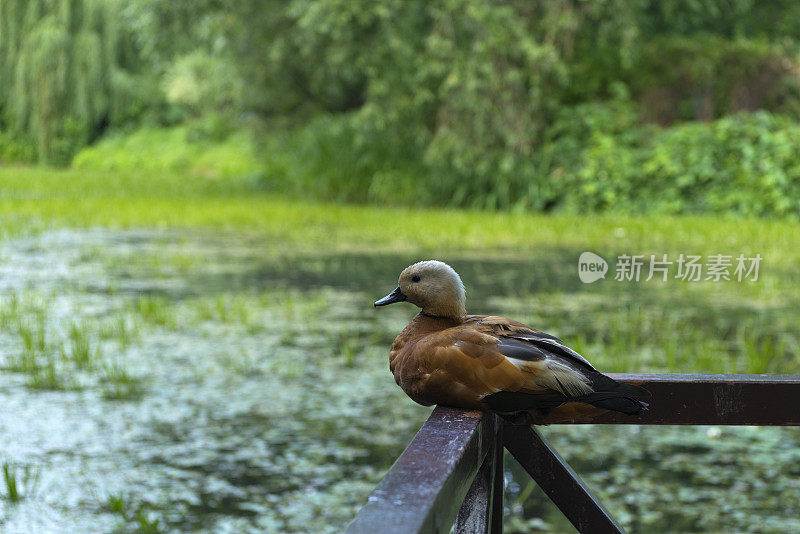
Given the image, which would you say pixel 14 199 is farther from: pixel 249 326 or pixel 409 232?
pixel 249 326

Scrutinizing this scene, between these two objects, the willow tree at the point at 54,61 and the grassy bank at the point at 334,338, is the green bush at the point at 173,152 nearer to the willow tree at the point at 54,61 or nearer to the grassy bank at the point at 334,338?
the willow tree at the point at 54,61

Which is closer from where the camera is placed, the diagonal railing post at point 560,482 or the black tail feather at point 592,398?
the black tail feather at point 592,398

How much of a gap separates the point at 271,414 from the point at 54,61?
25.4m

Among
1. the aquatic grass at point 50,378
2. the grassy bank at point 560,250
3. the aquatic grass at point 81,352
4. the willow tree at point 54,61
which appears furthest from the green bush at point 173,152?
the aquatic grass at point 50,378

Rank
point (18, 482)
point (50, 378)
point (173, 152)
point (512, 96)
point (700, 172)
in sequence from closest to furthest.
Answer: point (18, 482) → point (50, 378) → point (700, 172) → point (512, 96) → point (173, 152)

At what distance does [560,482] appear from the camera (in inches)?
83.4

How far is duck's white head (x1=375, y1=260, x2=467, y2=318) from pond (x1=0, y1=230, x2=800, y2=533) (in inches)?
75.2

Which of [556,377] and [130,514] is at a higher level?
[556,377]

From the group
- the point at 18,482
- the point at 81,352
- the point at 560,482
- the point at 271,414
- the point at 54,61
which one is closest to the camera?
the point at 560,482

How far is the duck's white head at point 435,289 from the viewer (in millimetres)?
2072

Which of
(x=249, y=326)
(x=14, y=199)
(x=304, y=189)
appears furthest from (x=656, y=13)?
(x=249, y=326)

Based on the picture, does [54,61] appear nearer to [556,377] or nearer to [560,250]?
[560,250]

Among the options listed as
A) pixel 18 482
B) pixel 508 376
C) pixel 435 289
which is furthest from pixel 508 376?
pixel 18 482

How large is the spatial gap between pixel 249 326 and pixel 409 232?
558 cm
